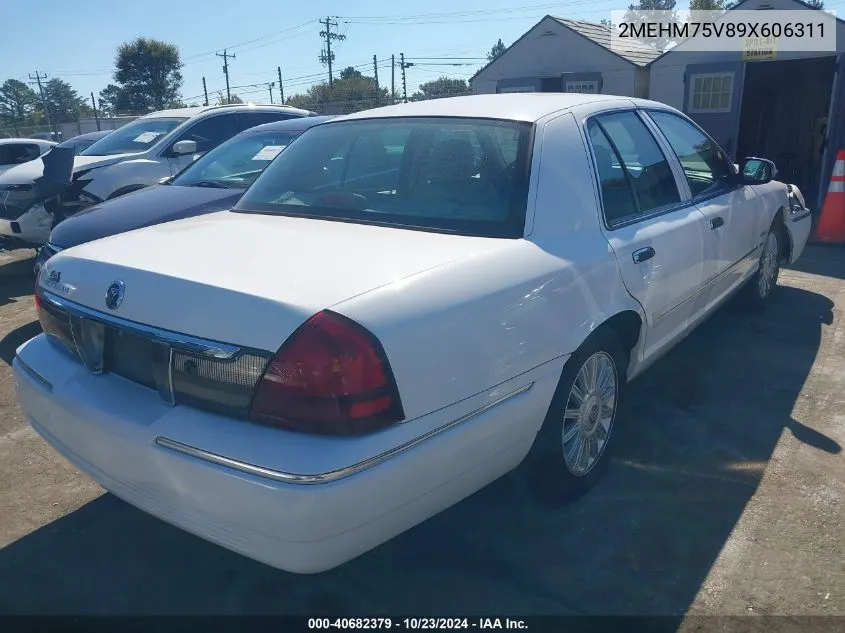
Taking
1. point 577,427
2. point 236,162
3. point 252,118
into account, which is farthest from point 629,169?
point 252,118

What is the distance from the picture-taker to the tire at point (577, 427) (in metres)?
2.68

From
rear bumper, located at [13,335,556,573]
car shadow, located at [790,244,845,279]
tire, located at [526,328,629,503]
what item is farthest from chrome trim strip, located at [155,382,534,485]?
car shadow, located at [790,244,845,279]

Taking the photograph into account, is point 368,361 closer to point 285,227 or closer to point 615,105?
point 285,227

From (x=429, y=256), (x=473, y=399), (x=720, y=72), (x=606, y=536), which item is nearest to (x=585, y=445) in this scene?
(x=606, y=536)

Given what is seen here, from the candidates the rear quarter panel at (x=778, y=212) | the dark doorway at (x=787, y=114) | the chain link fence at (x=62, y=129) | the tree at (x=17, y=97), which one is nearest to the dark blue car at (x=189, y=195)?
the rear quarter panel at (x=778, y=212)

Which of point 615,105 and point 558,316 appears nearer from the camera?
point 558,316

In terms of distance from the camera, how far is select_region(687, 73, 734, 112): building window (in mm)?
13039

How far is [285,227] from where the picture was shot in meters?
2.82

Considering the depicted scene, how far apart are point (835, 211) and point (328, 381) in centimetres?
833

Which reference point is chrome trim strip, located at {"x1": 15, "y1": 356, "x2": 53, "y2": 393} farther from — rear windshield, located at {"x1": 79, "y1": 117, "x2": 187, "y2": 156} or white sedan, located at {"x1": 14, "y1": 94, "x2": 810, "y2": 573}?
rear windshield, located at {"x1": 79, "y1": 117, "x2": 187, "y2": 156}

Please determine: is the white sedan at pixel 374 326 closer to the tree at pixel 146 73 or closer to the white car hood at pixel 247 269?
the white car hood at pixel 247 269

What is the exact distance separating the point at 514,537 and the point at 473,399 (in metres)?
0.90

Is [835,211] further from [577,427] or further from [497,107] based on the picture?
[577,427]

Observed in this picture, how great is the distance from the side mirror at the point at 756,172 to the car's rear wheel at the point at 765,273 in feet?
2.10
